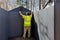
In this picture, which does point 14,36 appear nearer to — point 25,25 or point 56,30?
point 25,25

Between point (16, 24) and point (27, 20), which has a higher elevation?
point (27, 20)

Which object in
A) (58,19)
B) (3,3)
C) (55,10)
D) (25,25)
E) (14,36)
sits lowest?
(14,36)

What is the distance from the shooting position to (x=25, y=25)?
6676 millimetres

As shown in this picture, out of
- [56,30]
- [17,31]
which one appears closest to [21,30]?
[17,31]

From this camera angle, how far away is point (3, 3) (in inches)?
455

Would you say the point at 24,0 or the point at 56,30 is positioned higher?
the point at 24,0

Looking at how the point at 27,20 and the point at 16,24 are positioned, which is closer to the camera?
the point at 27,20

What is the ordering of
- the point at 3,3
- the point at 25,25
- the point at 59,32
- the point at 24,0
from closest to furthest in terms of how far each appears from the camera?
1. the point at 59,32
2. the point at 25,25
3. the point at 24,0
4. the point at 3,3

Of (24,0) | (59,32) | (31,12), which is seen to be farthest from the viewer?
(24,0)

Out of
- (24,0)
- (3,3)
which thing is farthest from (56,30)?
(3,3)

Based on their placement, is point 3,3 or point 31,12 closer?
point 31,12

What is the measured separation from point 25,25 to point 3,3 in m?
5.56

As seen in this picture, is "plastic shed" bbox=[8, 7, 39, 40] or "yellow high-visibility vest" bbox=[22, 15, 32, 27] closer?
"yellow high-visibility vest" bbox=[22, 15, 32, 27]

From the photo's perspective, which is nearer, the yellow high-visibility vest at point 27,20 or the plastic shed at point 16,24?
the yellow high-visibility vest at point 27,20
